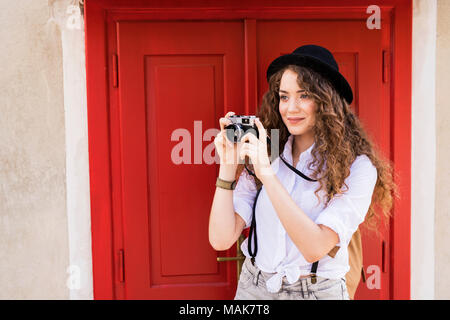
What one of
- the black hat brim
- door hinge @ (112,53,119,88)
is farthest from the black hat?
door hinge @ (112,53,119,88)

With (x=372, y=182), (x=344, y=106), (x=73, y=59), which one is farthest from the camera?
(x=73, y=59)

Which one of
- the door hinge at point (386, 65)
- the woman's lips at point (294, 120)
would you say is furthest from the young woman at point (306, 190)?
the door hinge at point (386, 65)

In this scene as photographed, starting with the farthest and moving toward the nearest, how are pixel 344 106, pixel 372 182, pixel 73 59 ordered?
pixel 73 59 < pixel 344 106 < pixel 372 182

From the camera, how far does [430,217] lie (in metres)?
2.04

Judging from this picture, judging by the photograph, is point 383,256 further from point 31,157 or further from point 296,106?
point 31,157

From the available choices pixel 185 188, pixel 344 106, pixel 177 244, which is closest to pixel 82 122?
pixel 185 188

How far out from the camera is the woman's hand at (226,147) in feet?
4.88

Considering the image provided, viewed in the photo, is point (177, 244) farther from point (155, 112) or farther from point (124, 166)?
point (155, 112)

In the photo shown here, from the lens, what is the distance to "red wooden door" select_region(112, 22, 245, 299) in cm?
197

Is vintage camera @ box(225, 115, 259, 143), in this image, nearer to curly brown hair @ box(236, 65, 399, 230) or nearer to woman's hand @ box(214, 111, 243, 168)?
woman's hand @ box(214, 111, 243, 168)

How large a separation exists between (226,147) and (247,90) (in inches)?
23.2

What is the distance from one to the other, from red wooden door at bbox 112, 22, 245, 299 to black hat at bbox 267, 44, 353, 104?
1.74ft

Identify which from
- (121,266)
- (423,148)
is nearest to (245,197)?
(121,266)

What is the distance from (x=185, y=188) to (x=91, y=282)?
2.48 ft
